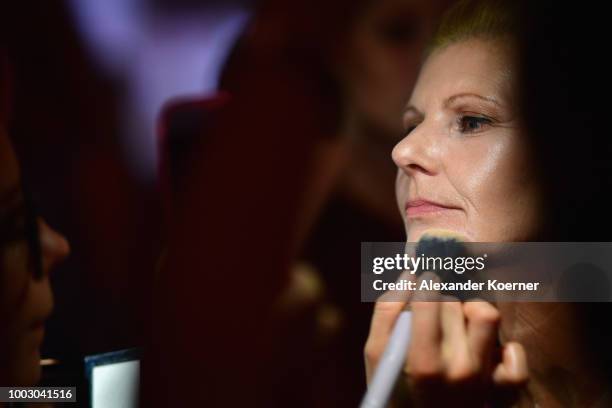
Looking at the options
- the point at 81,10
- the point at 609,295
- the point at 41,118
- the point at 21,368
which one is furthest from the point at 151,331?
the point at 609,295

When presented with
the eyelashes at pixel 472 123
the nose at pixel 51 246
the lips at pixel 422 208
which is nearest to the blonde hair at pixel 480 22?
the eyelashes at pixel 472 123

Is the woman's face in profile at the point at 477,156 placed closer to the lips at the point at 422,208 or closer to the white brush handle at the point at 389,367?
the lips at the point at 422,208

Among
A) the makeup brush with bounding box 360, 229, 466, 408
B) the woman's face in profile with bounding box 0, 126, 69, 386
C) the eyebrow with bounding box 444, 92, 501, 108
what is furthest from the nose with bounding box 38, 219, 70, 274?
the eyebrow with bounding box 444, 92, 501, 108

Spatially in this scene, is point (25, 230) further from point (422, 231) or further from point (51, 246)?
point (422, 231)

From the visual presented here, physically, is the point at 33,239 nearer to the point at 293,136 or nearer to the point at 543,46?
the point at 293,136

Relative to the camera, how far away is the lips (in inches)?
30.0

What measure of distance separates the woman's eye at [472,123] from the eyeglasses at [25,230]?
0.66 metres

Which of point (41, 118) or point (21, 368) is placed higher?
point (41, 118)

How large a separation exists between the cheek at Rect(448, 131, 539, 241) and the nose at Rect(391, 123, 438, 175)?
0.03 m

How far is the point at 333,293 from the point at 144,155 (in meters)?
0.42

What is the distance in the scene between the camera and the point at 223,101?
0.91 m

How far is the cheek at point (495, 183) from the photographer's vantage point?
743 mm

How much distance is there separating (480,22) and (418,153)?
21 centimetres

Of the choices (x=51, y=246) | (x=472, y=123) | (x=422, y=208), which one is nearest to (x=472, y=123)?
(x=472, y=123)
